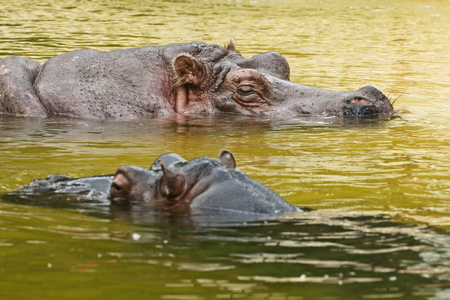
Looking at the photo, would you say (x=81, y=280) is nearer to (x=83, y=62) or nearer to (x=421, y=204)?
(x=421, y=204)

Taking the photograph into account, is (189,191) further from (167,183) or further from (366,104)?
(366,104)

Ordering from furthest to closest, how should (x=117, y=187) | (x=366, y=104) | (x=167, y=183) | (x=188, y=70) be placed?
1. (x=366, y=104)
2. (x=188, y=70)
3. (x=117, y=187)
4. (x=167, y=183)

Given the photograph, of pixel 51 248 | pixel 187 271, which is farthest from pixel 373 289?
pixel 51 248

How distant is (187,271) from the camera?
15.3ft

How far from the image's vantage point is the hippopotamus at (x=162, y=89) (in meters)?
10.6

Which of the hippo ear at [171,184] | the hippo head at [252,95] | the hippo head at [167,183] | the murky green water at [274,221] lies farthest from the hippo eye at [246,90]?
the hippo ear at [171,184]

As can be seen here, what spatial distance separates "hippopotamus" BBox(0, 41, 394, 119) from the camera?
1062cm

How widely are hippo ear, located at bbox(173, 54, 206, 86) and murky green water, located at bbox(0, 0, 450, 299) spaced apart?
1.70ft

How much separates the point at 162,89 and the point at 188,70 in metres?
0.38

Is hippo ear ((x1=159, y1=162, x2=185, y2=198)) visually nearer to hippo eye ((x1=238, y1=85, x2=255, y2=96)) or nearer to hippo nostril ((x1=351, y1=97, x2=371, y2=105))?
hippo eye ((x1=238, y1=85, x2=255, y2=96))

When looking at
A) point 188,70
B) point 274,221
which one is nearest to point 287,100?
point 188,70

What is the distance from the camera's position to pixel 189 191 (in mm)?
5613

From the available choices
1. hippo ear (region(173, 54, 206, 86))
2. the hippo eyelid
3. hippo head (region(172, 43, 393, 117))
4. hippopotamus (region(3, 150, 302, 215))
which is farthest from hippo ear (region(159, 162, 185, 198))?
hippo head (region(172, 43, 393, 117))

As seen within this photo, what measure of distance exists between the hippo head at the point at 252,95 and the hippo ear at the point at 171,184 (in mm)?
5306
